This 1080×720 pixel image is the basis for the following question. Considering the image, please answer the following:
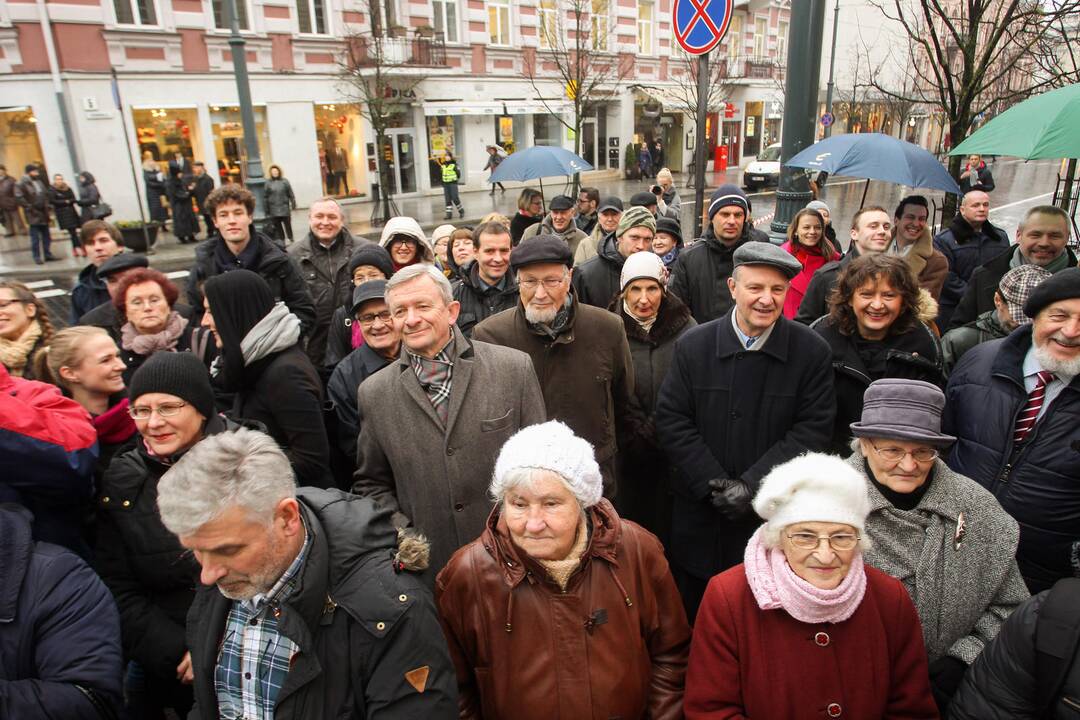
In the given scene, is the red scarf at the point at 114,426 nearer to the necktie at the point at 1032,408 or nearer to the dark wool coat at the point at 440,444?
the dark wool coat at the point at 440,444

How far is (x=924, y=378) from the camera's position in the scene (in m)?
3.32

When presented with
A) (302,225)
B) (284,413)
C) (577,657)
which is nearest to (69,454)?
(284,413)

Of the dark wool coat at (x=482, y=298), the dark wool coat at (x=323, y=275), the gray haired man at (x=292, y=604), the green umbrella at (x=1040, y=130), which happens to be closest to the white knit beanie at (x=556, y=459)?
the gray haired man at (x=292, y=604)

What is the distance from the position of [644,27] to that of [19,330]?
33062 millimetres

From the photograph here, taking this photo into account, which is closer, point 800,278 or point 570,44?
point 800,278

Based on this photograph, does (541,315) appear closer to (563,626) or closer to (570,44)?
(563,626)

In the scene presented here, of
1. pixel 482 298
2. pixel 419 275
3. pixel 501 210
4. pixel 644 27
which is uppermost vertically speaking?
pixel 644 27

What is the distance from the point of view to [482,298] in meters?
4.73

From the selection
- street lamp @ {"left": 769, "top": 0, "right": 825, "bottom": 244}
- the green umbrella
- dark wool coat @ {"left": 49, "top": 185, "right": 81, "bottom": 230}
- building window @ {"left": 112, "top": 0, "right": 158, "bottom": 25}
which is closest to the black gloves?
the green umbrella

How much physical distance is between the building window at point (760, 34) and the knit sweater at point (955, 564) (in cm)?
4009

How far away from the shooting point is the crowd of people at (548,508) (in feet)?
6.11

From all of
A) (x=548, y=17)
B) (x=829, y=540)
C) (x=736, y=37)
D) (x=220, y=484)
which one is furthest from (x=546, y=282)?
(x=736, y=37)

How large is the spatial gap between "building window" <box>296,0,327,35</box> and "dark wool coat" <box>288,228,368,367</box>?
64.9ft

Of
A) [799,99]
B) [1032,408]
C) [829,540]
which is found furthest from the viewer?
[799,99]
